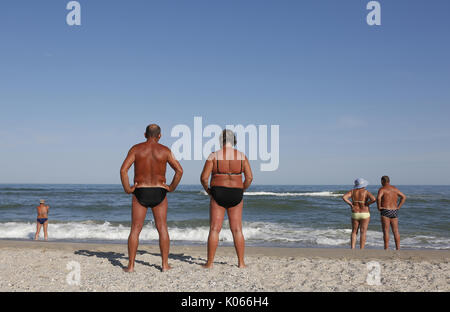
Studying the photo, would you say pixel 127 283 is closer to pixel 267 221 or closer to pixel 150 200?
pixel 150 200

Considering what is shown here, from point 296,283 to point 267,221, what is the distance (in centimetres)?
1409

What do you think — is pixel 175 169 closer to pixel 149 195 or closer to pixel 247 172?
pixel 149 195

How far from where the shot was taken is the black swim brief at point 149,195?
17.8 ft

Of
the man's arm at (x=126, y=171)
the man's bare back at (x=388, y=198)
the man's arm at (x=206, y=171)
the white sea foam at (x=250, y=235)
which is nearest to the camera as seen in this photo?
the man's arm at (x=126, y=171)

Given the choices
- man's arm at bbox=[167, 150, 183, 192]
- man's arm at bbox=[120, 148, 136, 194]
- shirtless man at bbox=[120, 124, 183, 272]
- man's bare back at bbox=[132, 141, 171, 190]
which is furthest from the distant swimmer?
man's arm at bbox=[120, 148, 136, 194]

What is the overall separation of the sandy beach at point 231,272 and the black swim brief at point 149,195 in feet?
3.53

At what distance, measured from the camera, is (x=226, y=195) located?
18.4 ft

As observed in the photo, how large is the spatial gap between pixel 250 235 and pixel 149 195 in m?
9.36

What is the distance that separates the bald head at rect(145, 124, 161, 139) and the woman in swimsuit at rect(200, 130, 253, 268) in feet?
2.92

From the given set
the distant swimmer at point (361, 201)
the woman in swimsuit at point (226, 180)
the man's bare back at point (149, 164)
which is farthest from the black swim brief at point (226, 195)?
the distant swimmer at point (361, 201)

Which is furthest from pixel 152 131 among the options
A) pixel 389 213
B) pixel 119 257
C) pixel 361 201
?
pixel 389 213

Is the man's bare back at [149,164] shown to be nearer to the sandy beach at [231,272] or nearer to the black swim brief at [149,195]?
the black swim brief at [149,195]

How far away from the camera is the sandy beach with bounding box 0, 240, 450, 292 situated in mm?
4738
